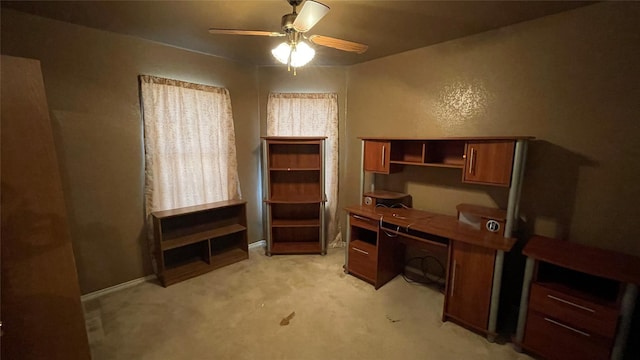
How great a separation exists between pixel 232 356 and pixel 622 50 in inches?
136

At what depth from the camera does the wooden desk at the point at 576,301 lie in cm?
149

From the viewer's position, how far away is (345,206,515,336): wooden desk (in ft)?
6.39

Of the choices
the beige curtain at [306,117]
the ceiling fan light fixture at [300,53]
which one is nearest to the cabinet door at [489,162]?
the ceiling fan light fixture at [300,53]

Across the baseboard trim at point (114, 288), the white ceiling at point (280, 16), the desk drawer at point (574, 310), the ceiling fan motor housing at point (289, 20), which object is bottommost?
the baseboard trim at point (114, 288)

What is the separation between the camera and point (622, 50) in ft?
5.79

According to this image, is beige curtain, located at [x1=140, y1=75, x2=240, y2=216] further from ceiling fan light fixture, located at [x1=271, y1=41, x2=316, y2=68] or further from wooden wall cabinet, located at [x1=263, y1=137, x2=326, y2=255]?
ceiling fan light fixture, located at [x1=271, y1=41, x2=316, y2=68]

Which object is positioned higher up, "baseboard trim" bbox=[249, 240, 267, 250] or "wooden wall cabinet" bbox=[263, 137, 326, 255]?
"wooden wall cabinet" bbox=[263, 137, 326, 255]

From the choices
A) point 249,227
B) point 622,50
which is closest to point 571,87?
point 622,50

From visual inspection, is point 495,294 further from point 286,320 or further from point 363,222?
point 286,320

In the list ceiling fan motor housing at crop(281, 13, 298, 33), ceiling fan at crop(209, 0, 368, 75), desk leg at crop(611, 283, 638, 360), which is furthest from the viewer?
ceiling fan motor housing at crop(281, 13, 298, 33)

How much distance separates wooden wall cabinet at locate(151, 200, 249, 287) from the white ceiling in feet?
5.81

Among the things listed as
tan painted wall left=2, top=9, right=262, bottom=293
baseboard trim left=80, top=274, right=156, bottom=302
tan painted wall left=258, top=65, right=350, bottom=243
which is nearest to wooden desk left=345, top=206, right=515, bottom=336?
tan painted wall left=258, top=65, right=350, bottom=243

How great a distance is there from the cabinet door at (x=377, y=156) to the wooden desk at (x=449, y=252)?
452 millimetres

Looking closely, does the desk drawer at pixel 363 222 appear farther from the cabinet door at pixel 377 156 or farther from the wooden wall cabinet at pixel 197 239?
the wooden wall cabinet at pixel 197 239
